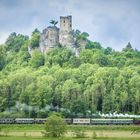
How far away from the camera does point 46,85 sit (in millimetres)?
157500

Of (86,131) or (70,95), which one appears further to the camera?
(70,95)

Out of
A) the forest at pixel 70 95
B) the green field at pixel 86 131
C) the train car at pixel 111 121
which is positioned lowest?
the green field at pixel 86 131

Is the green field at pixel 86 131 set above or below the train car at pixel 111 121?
below

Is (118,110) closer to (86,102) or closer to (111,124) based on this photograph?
(86,102)

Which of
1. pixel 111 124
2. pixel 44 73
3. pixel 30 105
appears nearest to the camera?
pixel 111 124

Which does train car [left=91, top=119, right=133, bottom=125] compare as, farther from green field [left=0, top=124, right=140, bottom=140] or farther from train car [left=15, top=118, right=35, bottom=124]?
train car [left=15, top=118, right=35, bottom=124]

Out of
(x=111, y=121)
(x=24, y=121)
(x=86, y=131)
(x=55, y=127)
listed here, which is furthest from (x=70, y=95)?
(x=55, y=127)

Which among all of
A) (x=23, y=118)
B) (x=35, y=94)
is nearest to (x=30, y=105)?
(x=35, y=94)

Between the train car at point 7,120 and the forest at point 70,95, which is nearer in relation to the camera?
the train car at point 7,120

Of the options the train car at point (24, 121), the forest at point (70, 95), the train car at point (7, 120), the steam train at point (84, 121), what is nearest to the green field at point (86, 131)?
the train car at point (24, 121)

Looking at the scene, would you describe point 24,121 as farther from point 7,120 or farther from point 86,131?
point 86,131

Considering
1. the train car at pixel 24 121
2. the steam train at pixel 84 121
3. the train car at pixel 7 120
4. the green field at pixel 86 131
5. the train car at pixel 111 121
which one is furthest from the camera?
the train car at pixel 7 120

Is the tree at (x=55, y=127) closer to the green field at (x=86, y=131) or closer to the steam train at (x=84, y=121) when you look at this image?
the green field at (x=86, y=131)

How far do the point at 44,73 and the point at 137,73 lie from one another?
26413mm
